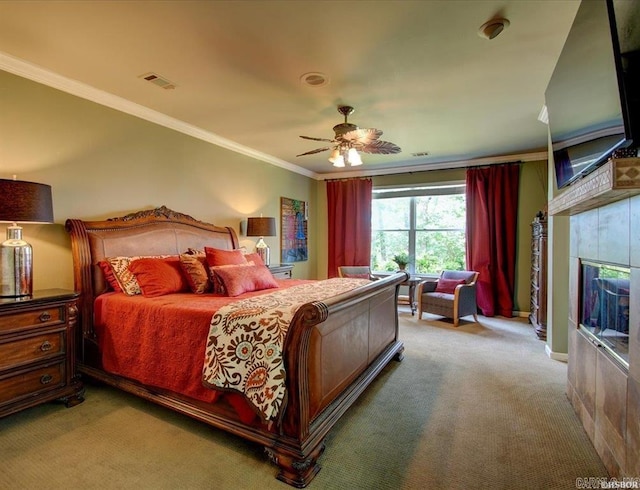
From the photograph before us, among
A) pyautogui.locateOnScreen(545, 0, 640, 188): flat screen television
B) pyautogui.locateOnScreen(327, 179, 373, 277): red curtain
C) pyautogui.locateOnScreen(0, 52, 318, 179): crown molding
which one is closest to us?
pyautogui.locateOnScreen(545, 0, 640, 188): flat screen television

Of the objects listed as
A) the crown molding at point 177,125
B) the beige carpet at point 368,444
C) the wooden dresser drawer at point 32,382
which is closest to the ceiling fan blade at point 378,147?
the crown molding at point 177,125

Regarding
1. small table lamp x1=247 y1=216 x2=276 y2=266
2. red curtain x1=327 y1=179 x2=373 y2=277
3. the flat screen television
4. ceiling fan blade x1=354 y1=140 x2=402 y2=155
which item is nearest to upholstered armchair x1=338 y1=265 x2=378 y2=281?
red curtain x1=327 y1=179 x2=373 y2=277

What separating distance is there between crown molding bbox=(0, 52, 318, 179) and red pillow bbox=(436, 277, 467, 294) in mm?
3626

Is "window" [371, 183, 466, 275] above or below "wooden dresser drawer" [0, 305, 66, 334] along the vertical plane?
above

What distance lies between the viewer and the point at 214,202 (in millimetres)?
4473

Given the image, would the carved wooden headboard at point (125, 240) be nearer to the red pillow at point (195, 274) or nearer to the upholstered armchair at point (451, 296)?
the red pillow at point (195, 274)

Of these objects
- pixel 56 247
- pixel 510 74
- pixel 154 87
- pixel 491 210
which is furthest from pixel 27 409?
pixel 491 210

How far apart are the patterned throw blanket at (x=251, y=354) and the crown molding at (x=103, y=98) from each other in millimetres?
2517

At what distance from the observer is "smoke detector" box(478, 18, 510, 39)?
6.79 feet

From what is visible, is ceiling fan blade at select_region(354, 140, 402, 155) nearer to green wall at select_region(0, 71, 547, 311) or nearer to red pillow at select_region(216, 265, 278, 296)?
red pillow at select_region(216, 265, 278, 296)

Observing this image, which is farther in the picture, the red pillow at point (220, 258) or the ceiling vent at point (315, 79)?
the red pillow at point (220, 258)

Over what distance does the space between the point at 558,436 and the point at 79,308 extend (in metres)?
3.70

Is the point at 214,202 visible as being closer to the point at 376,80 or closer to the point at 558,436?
the point at 376,80

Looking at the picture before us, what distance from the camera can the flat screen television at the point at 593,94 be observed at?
1422 mm
